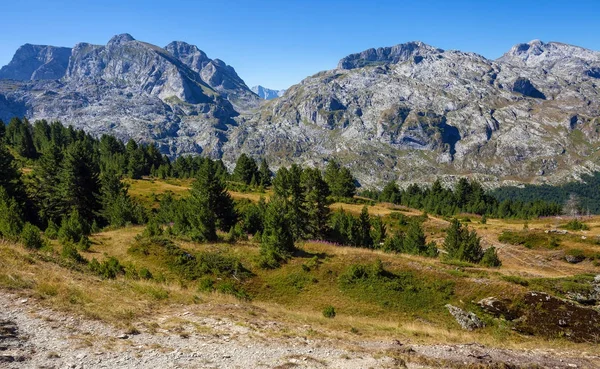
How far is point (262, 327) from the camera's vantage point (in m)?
15.9

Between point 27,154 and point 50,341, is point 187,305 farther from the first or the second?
point 27,154

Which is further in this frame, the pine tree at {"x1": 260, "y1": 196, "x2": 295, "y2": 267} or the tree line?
the tree line

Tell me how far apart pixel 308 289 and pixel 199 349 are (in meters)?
16.9

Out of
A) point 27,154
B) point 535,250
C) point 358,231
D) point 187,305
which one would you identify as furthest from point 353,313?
point 27,154

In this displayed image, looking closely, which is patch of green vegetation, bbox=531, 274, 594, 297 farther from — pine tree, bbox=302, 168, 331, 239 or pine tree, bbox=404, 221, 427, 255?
pine tree, bbox=302, 168, 331, 239

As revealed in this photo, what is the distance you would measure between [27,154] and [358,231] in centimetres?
11840

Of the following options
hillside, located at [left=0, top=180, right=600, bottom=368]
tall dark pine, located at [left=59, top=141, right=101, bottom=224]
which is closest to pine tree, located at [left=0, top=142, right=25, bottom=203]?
tall dark pine, located at [left=59, top=141, right=101, bottom=224]

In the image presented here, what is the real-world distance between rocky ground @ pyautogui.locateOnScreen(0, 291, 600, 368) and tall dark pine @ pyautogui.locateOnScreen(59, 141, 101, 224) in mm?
44920

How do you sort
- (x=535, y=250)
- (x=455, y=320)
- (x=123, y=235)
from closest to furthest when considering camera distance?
(x=455, y=320) → (x=123, y=235) → (x=535, y=250)

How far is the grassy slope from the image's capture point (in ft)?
53.0

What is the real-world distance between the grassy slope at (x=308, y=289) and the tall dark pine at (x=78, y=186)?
1979 cm

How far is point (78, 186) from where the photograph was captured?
5309 centimetres

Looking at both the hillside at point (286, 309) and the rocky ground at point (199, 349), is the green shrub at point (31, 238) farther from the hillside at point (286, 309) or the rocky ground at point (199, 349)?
the rocky ground at point (199, 349)

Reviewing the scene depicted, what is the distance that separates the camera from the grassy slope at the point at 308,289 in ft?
53.0
